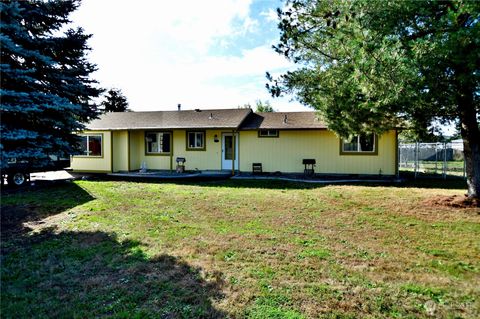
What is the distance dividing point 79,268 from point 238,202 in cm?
501

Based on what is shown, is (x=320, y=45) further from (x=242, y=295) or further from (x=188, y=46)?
(x=188, y=46)

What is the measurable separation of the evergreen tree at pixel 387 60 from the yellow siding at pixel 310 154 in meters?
5.60

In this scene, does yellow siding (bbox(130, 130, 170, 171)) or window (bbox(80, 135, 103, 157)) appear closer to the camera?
window (bbox(80, 135, 103, 157))

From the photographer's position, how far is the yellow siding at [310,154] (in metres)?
14.2

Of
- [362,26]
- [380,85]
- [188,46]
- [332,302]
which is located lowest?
[332,302]

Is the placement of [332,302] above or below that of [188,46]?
below

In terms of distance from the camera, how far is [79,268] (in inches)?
172

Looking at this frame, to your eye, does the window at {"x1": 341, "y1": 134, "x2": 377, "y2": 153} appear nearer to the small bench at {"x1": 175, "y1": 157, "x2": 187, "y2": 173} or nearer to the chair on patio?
the chair on patio

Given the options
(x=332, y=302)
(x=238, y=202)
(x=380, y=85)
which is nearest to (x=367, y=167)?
(x=238, y=202)

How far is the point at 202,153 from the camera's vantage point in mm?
16750

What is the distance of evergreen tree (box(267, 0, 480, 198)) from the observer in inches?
205

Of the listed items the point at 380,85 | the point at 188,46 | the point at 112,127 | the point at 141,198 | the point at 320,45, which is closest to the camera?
the point at 380,85

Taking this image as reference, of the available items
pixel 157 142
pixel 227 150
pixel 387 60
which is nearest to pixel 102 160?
pixel 157 142

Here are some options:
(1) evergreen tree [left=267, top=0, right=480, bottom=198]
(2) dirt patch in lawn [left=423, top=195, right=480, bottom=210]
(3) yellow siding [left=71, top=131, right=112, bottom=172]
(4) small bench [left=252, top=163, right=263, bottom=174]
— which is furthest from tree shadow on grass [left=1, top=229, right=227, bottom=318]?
(3) yellow siding [left=71, top=131, right=112, bottom=172]
